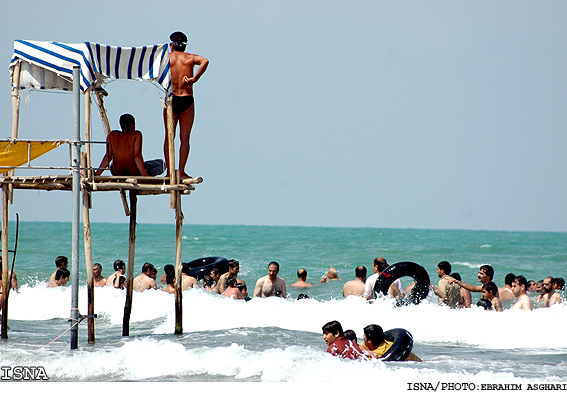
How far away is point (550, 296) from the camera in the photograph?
12.7 meters

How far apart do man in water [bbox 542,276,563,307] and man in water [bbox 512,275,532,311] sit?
40 centimetres

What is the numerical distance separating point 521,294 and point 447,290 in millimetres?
1880

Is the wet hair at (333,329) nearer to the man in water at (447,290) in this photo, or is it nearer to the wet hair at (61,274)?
the man in water at (447,290)

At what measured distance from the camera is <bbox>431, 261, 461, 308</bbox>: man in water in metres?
11.7

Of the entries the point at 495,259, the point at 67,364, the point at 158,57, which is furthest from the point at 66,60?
the point at 495,259

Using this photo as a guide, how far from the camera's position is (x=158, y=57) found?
29.8 feet

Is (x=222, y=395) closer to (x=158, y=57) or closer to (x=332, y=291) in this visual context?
(x=158, y=57)

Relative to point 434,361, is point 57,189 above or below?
above

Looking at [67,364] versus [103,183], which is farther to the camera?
[103,183]

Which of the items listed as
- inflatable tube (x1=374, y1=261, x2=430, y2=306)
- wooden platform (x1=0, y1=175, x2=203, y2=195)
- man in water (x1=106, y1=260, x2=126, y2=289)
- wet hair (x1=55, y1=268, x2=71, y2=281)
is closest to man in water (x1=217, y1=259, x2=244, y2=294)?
man in water (x1=106, y1=260, x2=126, y2=289)

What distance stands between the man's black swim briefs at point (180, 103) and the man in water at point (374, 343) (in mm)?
4169

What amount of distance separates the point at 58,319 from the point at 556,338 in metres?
9.71

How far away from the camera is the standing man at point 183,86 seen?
953cm

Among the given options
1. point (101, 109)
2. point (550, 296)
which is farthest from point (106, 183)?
point (550, 296)
